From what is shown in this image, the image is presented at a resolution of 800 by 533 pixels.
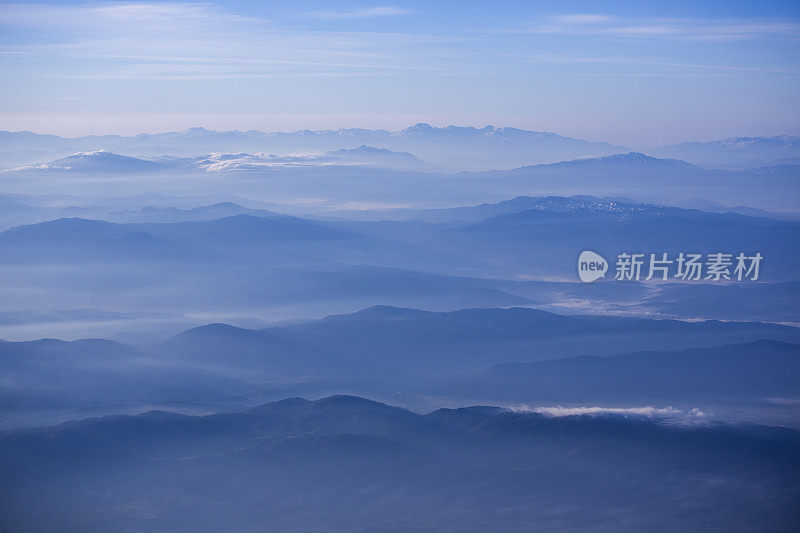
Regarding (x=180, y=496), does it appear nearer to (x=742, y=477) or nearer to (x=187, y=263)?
(x=742, y=477)

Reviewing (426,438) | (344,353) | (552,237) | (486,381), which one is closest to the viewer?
(426,438)

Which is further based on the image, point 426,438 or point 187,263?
point 187,263

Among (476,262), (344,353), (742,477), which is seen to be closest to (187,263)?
(476,262)
